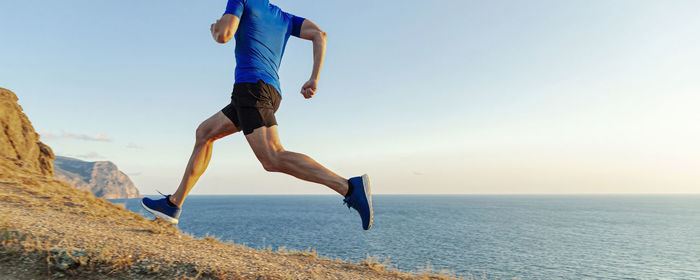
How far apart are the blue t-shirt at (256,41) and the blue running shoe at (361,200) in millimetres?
898

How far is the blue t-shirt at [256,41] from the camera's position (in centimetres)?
254

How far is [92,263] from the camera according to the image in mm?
2510

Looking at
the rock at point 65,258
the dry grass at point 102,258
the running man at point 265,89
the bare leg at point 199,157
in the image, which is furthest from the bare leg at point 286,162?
the rock at point 65,258

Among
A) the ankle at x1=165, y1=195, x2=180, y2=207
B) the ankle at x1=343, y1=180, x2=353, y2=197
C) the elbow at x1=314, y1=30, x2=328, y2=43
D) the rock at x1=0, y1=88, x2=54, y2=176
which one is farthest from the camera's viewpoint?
the rock at x1=0, y1=88, x2=54, y2=176

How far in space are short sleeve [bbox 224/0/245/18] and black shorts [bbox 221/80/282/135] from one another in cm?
47

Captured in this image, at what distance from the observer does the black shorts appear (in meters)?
2.48

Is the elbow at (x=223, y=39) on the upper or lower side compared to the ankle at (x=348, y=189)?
upper

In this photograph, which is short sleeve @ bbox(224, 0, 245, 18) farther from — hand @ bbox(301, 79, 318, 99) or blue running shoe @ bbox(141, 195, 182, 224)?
blue running shoe @ bbox(141, 195, 182, 224)

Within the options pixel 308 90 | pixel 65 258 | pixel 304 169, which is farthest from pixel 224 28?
pixel 65 258

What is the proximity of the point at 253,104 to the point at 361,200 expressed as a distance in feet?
3.33

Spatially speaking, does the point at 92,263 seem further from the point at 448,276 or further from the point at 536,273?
the point at 536,273

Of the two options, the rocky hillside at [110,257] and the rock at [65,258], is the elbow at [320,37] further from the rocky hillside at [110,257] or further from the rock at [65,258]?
the rock at [65,258]

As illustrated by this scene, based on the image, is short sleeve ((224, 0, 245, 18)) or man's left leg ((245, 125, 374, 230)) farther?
man's left leg ((245, 125, 374, 230))

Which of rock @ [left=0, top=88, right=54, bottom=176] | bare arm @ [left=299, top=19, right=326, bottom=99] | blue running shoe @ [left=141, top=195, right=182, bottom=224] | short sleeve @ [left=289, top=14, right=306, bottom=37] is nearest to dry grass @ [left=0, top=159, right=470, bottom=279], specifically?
blue running shoe @ [left=141, top=195, right=182, bottom=224]
